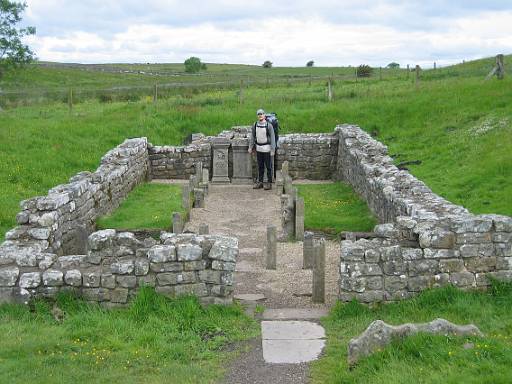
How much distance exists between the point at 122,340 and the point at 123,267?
3.96 feet

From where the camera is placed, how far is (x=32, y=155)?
69.2ft

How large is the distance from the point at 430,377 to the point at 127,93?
36.8 meters

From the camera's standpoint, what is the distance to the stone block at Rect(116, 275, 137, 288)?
A: 895cm

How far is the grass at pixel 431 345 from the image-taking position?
636 cm

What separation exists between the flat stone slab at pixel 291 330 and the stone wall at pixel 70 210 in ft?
11.3

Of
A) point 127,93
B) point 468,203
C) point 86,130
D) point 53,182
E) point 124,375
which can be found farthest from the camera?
point 127,93

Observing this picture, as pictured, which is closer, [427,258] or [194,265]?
[194,265]

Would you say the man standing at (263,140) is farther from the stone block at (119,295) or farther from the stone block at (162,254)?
the stone block at (119,295)

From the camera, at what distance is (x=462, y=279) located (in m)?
9.11

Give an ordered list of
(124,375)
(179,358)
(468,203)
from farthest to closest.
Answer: (468,203) < (179,358) < (124,375)

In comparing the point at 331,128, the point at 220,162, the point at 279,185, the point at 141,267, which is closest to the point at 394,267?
the point at 141,267

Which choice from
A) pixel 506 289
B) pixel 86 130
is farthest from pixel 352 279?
pixel 86 130

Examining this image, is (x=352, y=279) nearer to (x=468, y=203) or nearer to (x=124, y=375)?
(x=124, y=375)

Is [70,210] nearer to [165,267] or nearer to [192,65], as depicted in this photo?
[165,267]
